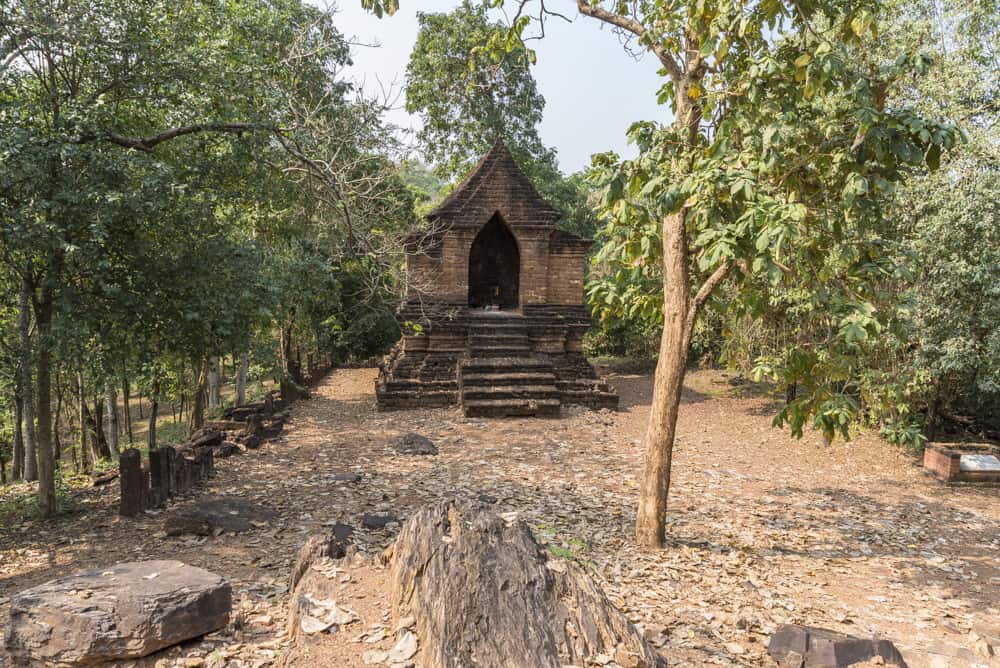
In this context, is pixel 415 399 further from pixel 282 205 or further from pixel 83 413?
pixel 83 413

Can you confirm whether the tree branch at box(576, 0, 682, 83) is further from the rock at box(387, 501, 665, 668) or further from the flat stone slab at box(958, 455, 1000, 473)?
the flat stone slab at box(958, 455, 1000, 473)

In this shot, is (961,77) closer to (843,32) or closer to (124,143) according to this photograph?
(843,32)

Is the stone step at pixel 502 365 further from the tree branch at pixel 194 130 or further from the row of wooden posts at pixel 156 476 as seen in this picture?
the tree branch at pixel 194 130

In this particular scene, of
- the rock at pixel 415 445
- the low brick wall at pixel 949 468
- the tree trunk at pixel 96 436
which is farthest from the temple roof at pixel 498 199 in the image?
the tree trunk at pixel 96 436

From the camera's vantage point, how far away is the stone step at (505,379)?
1466 cm

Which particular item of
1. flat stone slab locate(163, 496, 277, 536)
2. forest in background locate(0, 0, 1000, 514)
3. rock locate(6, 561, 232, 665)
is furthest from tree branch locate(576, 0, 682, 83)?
flat stone slab locate(163, 496, 277, 536)

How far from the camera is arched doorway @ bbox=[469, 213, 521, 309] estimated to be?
816 inches

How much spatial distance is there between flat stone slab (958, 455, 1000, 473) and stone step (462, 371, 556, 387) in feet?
26.9

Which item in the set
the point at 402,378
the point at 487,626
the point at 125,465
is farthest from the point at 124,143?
the point at 402,378

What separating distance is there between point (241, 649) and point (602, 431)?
9.84m

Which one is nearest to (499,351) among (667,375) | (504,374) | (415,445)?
(504,374)

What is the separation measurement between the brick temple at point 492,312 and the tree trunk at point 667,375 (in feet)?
27.2

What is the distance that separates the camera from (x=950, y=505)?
352 inches

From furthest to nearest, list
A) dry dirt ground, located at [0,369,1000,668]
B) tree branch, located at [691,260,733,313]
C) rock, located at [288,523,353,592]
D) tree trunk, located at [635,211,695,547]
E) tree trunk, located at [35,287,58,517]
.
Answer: tree trunk, located at [35,287,58,517]
tree trunk, located at [635,211,695,547]
tree branch, located at [691,260,733,313]
dry dirt ground, located at [0,369,1000,668]
rock, located at [288,523,353,592]
